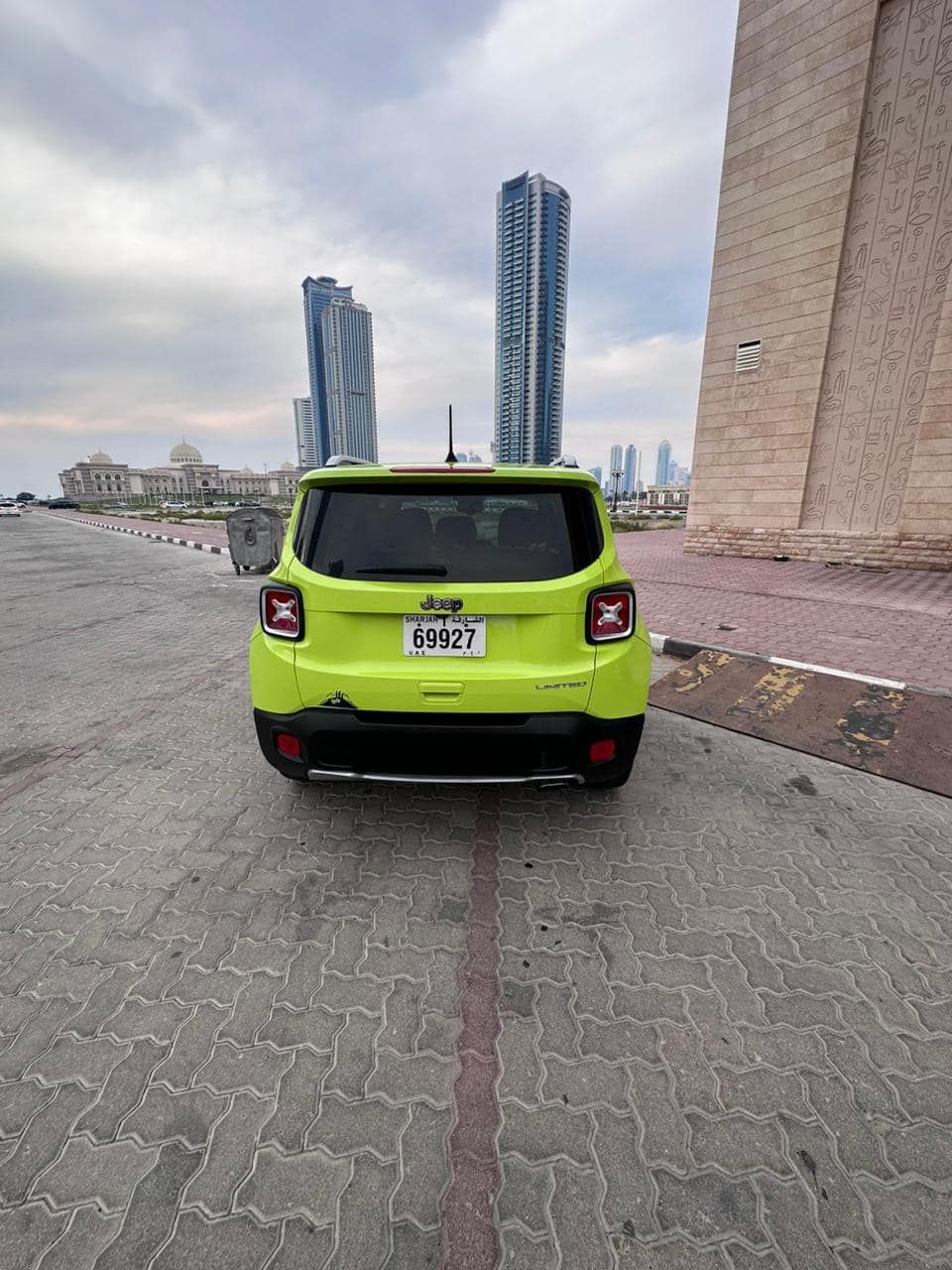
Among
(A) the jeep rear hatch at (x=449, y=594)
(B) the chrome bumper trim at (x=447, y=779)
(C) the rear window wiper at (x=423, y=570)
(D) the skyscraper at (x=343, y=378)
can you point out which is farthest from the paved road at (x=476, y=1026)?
(D) the skyscraper at (x=343, y=378)

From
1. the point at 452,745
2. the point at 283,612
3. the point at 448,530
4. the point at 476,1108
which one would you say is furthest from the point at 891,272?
the point at 476,1108

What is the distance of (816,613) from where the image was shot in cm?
737

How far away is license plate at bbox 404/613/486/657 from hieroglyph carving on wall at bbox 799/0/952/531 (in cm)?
1225

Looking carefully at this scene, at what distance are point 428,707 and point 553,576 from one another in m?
0.78

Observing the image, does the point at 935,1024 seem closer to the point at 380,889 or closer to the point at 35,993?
Answer: the point at 380,889

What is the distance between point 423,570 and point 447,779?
920mm

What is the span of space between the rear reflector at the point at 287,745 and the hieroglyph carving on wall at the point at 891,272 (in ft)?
42.1

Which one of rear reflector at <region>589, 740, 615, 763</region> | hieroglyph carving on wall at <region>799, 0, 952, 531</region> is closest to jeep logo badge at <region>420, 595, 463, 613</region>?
rear reflector at <region>589, 740, 615, 763</region>

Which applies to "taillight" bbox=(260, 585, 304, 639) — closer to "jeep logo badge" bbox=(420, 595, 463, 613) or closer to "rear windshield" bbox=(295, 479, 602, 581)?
"rear windshield" bbox=(295, 479, 602, 581)

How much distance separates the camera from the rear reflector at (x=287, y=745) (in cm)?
249

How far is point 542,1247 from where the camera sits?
1275 mm

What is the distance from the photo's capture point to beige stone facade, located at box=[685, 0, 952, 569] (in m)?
10.1

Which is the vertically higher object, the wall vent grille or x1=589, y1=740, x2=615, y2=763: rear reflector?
the wall vent grille

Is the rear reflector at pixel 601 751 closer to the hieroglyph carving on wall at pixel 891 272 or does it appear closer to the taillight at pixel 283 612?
the taillight at pixel 283 612
